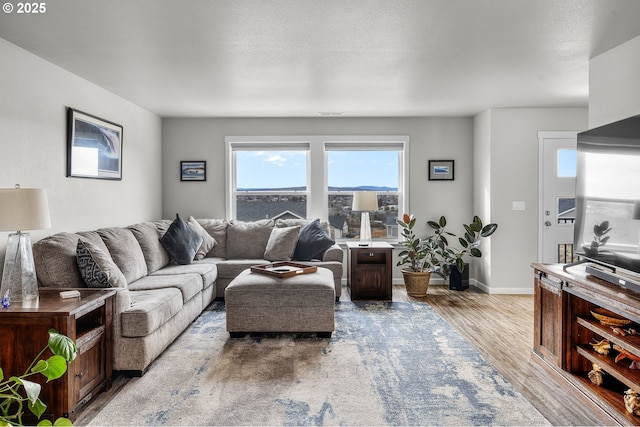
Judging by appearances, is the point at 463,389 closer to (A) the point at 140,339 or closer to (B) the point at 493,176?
(A) the point at 140,339

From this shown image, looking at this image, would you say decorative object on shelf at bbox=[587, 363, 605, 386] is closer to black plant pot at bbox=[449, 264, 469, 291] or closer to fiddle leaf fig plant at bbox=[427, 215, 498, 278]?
fiddle leaf fig plant at bbox=[427, 215, 498, 278]

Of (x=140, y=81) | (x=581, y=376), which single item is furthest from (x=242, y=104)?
(x=581, y=376)

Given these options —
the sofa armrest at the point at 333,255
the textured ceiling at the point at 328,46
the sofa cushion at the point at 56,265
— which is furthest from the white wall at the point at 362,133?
the sofa cushion at the point at 56,265

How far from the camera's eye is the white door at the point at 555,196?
5.68 metres

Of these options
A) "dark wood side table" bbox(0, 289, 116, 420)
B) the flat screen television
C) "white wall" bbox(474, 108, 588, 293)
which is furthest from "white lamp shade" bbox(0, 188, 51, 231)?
"white wall" bbox(474, 108, 588, 293)

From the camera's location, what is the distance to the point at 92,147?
169 inches

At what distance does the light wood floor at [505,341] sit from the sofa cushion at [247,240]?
1.24 meters

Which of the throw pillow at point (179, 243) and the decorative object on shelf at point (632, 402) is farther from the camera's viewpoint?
the throw pillow at point (179, 243)

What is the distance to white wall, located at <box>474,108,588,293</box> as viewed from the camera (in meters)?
5.67

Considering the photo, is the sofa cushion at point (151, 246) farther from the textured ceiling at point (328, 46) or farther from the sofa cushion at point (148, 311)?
the textured ceiling at point (328, 46)

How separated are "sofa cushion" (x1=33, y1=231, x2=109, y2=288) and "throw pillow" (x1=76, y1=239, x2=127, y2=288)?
0.18ft

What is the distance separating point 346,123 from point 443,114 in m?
1.33

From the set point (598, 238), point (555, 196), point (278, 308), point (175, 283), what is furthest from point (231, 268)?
point (555, 196)

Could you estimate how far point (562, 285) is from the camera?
2.99m
